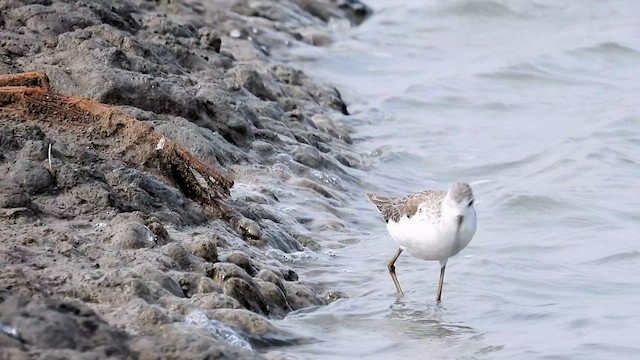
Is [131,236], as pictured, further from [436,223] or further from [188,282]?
[436,223]

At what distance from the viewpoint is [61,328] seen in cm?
460

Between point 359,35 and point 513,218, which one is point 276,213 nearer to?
point 513,218

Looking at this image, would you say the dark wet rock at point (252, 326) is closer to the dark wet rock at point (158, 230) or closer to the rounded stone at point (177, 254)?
the rounded stone at point (177, 254)

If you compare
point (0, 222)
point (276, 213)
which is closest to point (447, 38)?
point (276, 213)

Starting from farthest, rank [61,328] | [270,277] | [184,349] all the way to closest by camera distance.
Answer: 1. [270,277]
2. [184,349]
3. [61,328]

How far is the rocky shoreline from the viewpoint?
5352 millimetres

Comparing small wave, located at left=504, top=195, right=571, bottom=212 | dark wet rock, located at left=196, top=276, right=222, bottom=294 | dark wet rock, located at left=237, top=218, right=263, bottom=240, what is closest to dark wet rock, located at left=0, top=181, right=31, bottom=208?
dark wet rock, located at left=196, top=276, right=222, bottom=294

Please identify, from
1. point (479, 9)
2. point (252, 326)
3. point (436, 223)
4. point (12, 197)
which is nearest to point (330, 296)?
point (436, 223)

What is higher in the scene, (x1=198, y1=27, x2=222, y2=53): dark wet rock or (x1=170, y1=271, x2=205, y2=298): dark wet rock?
(x1=170, y1=271, x2=205, y2=298): dark wet rock

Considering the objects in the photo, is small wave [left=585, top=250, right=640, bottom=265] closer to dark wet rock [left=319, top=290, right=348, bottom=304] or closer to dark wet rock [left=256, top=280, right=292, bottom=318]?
dark wet rock [left=319, top=290, right=348, bottom=304]

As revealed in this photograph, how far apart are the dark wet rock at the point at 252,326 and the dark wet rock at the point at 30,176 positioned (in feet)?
4.79

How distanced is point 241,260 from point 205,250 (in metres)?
0.31

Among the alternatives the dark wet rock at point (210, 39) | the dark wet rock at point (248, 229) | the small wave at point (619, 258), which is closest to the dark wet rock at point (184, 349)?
the dark wet rock at point (248, 229)

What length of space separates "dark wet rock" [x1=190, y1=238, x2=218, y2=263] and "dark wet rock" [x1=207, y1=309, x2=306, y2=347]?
710mm
